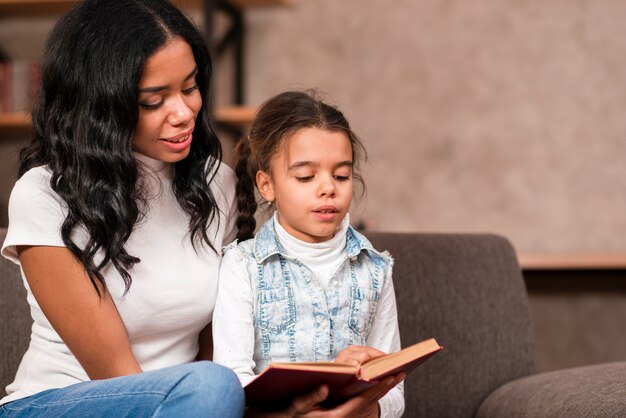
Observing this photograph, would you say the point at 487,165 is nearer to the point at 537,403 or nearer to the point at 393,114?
the point at 393,114

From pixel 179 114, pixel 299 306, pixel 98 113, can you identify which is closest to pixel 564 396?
pixel 299 306

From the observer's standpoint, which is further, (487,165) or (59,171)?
(487,165)

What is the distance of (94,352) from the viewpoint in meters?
1.41

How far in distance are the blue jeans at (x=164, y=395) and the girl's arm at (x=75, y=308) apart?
84 millimetres

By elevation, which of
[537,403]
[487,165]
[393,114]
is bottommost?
[537,403]

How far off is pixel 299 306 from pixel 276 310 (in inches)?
1.6

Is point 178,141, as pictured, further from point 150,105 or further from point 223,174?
point 223,174

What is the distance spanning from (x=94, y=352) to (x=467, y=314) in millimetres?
890

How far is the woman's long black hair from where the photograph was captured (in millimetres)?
1413

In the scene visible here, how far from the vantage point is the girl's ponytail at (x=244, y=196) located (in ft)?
5.44

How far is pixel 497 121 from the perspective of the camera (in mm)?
3139


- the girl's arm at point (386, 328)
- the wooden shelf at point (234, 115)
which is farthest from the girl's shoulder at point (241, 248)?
→ the wooden shelf at point (234, 115)

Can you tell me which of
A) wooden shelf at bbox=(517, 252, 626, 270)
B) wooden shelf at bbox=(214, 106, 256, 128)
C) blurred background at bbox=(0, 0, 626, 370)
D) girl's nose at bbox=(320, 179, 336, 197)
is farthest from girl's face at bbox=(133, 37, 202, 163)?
wooden shelf at bbox=(517, 252, 626, 270)

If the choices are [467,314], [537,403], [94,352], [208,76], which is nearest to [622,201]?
[467,314]
